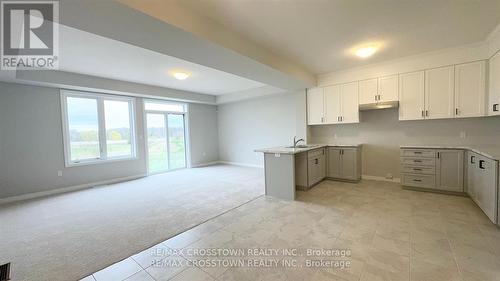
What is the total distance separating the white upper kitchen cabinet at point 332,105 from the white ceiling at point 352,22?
1.40 meters

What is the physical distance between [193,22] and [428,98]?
4.49 metres

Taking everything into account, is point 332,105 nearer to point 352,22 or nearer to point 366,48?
point 366,48

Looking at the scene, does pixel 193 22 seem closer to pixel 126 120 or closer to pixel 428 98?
pixel 428 98

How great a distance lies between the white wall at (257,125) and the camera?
6457 mm

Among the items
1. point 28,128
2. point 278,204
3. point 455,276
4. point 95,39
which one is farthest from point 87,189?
point 455,276

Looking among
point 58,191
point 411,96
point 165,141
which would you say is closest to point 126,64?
point 165,141

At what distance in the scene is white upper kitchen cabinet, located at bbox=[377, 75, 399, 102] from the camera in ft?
13.9

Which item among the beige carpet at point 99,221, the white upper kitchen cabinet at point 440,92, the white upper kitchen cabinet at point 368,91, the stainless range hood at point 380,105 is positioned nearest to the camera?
the beige carpet at point 99,221

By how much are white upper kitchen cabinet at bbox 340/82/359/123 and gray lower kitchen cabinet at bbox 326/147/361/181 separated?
74cm

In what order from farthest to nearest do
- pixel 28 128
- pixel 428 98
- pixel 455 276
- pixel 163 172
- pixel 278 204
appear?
pixel 163 172
pixel 28 128
pixel 428 98
pixel 278 204
pixel 455 276

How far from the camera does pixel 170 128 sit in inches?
287

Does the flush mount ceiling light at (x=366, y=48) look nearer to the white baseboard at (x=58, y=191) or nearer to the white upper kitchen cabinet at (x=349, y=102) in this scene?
the white upper kitchen cabinet at (x=349, y=102)

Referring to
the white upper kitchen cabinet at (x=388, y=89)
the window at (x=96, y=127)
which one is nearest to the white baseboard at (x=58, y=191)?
the window at (x=96, y=127)

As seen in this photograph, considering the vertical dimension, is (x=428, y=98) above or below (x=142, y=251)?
above
